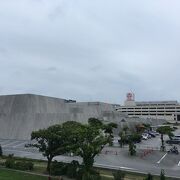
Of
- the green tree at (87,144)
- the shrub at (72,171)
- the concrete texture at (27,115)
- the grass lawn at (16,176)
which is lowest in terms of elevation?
the grass lawn at (16,176)

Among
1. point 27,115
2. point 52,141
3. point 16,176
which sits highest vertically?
point 27,115

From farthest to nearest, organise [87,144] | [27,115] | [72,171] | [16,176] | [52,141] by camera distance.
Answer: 1. [27,115]
2. [52,141]
3. [72,171]
4. [16,176]
5. [87,144]

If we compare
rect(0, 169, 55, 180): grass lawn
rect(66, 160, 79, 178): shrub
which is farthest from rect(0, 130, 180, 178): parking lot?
rect(0, 169, 55, 180): grass lawn

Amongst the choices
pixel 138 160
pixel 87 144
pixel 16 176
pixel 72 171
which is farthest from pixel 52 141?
pixel 138 160

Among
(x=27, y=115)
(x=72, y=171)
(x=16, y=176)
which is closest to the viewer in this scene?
(x=16, y=176)

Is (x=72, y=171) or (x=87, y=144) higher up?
(x=87, y=144)

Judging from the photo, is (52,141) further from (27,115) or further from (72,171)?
(27,115)

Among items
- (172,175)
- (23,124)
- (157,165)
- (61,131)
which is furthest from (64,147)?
(23,124)

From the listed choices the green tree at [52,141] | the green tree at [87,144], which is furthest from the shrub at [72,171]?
the green tree at [52,141]

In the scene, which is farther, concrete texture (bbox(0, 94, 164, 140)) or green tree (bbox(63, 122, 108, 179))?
concrete texture (bbox(0, 94, 164, 140))

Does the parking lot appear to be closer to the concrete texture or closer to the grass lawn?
the grass lawn

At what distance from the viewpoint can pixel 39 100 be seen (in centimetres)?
8575

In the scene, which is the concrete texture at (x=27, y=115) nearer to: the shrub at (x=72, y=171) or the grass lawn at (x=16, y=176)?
the grass lawn at (x=16, y=176)

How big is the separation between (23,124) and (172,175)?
48.3m
